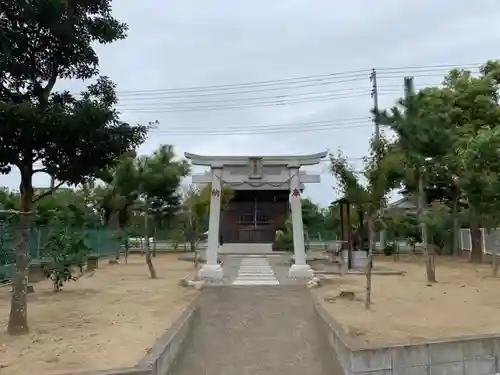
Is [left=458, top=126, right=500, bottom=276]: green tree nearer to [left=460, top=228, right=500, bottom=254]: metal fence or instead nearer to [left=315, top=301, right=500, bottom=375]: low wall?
[left=460, top=228, right=500, bottom=254]: metal fence

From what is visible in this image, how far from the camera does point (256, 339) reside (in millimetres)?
7941

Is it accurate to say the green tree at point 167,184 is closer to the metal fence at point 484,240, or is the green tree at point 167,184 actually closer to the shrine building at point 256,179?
the shrine building at point 256,179

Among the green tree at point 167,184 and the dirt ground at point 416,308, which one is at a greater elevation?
the green tree at point 167,184

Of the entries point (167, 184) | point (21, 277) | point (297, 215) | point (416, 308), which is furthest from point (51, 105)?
point (167, 184)

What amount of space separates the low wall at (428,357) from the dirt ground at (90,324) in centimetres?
225

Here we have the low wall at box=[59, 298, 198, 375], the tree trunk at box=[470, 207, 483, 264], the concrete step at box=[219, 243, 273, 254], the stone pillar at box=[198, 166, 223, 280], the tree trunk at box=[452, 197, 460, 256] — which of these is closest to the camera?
the low wall at box=[59, 298, 198, 375]

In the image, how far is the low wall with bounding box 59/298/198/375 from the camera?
15.7 ft

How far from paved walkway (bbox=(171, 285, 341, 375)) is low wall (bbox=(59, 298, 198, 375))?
15 centimetres

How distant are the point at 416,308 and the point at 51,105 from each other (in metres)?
6.66

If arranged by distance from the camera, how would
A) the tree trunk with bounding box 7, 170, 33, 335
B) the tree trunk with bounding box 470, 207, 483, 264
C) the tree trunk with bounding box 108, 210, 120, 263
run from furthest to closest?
the tree trunk with bounding box 108, 210, 120, 263 → the tree trunk with bounding box 470, 207, 483, 264 → the tree trunk with bounding box 7, 170, 33, 335

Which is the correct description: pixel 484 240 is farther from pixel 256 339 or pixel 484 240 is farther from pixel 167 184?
pixel 256 339

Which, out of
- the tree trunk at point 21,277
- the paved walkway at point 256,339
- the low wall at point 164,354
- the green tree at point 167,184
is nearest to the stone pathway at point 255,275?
the paved walkway at point 256,339

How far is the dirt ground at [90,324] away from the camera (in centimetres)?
600

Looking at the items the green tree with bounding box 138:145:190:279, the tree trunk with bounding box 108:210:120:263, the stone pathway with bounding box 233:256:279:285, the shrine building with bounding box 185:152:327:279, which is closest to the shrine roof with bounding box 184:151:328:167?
the shrine building with bounding box 185:152:327:279
